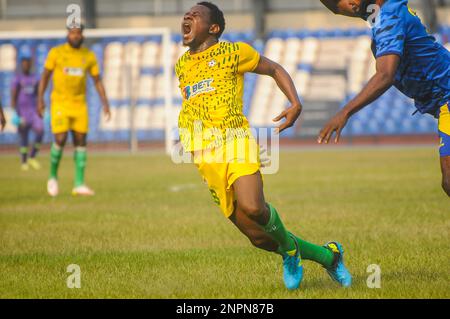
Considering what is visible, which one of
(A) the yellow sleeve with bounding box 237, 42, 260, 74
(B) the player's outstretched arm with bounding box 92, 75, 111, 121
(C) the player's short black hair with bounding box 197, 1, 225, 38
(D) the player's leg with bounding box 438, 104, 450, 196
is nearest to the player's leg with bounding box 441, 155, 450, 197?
(D) the player's leg with bounding box 438, 104, 450, 196

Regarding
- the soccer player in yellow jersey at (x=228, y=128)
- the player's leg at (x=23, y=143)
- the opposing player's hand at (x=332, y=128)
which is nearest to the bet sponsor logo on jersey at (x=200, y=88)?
the soccer player in yellow jersey at (x=228, y=128)

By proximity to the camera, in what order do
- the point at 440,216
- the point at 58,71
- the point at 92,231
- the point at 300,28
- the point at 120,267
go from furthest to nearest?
the point at 300,28 < the point at 58,71 < the point at 440,216 < the point at 92,231 < the point at 120,267

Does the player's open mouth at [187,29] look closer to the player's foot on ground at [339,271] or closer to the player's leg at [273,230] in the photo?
the player's leg at [273,230]

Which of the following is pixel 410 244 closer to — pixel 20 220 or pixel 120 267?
pixel 120 267

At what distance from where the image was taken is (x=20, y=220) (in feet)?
36.6

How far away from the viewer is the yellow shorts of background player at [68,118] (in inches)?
565

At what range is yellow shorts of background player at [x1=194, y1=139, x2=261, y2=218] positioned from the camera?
6.32m

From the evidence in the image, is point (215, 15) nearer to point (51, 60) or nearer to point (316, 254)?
point (316, 254)

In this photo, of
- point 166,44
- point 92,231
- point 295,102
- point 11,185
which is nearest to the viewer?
point 295,102

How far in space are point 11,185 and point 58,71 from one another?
3177 millimetres

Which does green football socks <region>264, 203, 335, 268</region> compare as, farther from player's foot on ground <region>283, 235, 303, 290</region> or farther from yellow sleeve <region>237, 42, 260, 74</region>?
yellow sleeve <region>237, 42, 260, 74</region>

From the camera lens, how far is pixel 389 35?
595 cm

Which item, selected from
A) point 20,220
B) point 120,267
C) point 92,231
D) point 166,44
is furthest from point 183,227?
point 166,44
